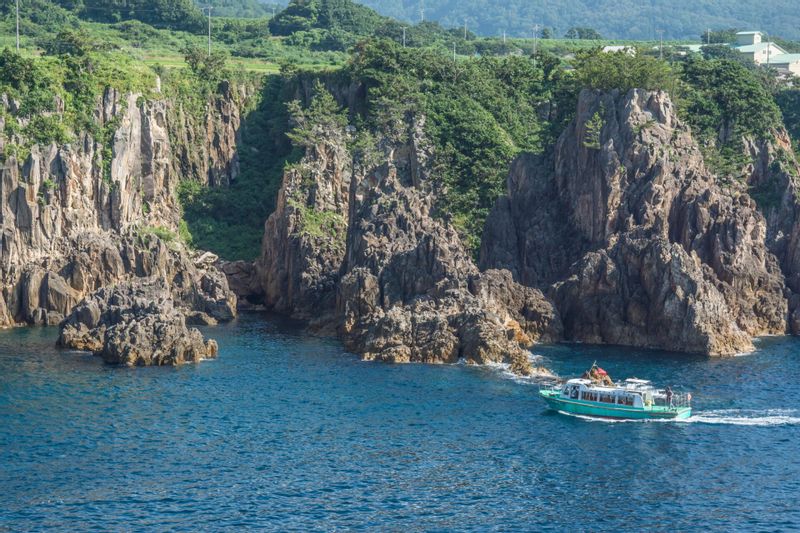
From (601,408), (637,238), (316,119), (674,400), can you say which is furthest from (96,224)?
(674,400)

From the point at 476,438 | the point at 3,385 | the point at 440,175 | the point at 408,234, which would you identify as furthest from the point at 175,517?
the point at 440,175

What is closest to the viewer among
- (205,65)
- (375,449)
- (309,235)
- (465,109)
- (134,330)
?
(375,449)

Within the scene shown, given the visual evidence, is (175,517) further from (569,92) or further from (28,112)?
(569,92)

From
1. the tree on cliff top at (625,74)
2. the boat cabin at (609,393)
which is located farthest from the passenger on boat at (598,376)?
the tree on cliff top at (625,74)

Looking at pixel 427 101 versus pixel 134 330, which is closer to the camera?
pixel 134 330

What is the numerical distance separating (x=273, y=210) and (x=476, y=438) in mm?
82595

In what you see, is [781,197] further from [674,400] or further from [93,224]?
[93,224]

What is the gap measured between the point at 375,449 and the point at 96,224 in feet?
233

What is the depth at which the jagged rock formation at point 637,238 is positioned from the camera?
454 ft

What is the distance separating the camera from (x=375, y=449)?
100750mm

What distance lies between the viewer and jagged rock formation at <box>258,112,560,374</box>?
13150 centimetres

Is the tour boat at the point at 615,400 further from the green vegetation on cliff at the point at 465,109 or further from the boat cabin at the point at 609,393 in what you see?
the green vegetation on cliff at the point at 465,109

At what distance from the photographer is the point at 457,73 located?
189125 mm

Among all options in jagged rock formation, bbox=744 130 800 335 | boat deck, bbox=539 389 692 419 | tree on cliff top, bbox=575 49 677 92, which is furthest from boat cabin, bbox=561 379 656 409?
tree on cliff top, bbox=575 49 677 92
